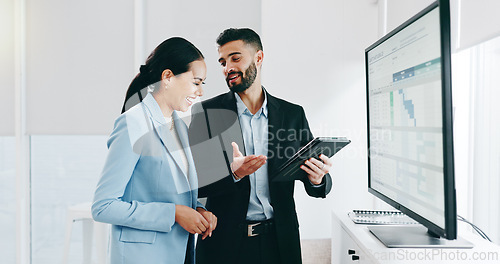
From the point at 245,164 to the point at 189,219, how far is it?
38cm

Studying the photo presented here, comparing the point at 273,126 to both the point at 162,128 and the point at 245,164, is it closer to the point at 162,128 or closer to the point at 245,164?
the point at 245,164

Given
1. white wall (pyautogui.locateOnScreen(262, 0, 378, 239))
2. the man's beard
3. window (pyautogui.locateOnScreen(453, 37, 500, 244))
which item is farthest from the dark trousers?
window (pyautogui.locateOnScreen(453, 37, 500, 244))

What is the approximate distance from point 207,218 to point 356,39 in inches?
63.2

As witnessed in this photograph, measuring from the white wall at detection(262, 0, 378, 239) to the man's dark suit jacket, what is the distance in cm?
40

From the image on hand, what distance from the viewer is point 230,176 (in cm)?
187

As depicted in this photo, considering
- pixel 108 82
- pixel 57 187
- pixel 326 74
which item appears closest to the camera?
pixel 326 74

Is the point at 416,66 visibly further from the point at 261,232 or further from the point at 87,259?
the point at 87,259

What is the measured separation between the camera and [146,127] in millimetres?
1477

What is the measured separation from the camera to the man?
1853 mm

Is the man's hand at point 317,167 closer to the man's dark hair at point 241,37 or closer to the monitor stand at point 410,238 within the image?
the monitor stand at point 410,238

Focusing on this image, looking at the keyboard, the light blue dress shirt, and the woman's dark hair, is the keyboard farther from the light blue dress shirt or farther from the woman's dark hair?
the woman's dark hair

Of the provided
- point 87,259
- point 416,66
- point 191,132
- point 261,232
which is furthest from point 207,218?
point 87,259

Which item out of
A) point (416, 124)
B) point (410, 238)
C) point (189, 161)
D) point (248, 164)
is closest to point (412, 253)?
Result: point (410, 238)

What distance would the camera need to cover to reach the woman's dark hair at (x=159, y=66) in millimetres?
1593
